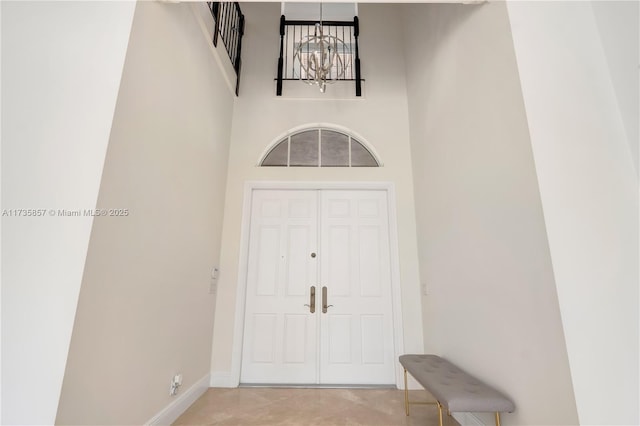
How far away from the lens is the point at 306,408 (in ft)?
8.12

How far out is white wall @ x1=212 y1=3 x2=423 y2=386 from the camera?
322cm

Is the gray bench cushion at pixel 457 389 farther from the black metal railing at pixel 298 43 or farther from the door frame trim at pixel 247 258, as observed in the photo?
the black metal railing at pixel 298 43

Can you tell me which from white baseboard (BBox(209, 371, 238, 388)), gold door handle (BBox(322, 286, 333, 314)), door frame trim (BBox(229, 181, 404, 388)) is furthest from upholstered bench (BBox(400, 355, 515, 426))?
white baseboard (BBox(209, 371, 238, 388))

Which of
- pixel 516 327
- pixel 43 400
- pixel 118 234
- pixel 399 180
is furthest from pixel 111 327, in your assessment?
pixel 399 180

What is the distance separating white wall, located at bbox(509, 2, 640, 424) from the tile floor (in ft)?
4.73

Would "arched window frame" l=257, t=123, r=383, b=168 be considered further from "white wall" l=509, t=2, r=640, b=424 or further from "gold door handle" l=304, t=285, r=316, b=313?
"white wall" l=509, t=2, r=640, b=424

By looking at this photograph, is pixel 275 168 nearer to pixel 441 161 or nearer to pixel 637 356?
pixel 441 161

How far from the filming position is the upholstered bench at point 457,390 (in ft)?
5.14

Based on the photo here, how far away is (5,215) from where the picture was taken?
Answer: 4.44 feet

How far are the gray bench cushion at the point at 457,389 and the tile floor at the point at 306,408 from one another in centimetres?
47

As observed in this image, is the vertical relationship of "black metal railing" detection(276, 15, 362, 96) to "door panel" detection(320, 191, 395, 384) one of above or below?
above

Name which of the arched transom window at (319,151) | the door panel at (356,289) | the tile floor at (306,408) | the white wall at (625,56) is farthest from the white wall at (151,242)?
the white wall at (625,56)

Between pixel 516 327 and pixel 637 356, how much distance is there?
479 millimetres

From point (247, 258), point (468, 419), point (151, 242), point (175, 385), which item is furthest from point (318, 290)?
point (151, 242)
